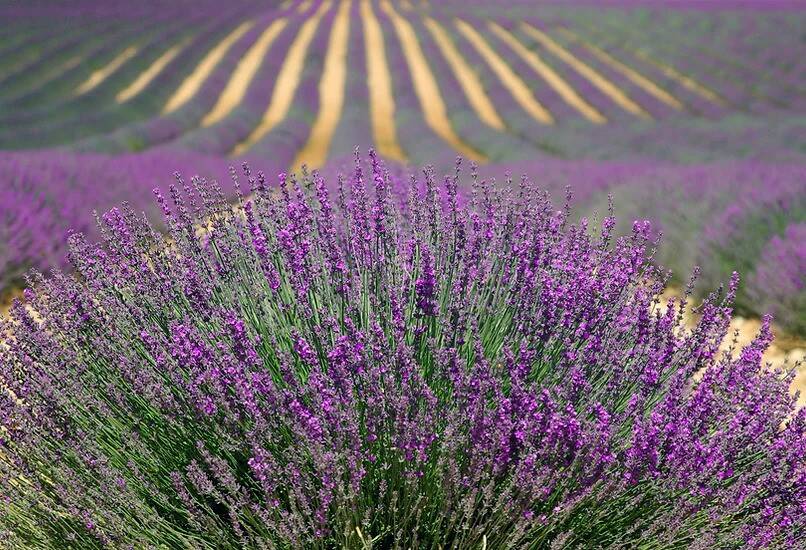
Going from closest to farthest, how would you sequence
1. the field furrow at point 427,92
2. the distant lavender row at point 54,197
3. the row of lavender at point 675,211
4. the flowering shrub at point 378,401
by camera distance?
the flowering shrub at point 378,401 → the row of lavender at point 675,211 → the distant lavender row at point 54,197 → the field furrow at point 427,92

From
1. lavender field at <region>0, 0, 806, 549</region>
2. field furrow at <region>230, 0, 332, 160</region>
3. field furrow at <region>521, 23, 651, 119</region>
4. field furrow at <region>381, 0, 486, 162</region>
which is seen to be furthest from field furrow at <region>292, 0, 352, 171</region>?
lavender field at <region>0, 0, 806, 549</region>

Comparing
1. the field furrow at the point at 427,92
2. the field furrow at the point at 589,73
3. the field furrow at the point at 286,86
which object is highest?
the field furrow at the point at 286,86

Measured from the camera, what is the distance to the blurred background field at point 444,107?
20.6 ft

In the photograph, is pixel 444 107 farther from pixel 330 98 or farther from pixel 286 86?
pixel 286 86

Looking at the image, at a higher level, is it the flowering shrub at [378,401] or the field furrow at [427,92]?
the flowering shrub at [378,401]

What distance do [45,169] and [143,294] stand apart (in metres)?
6.32

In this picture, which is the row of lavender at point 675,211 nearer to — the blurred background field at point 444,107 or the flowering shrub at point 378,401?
the blurred background field at point 444,107

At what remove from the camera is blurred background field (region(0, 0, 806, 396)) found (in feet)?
20.6

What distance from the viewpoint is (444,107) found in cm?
2353

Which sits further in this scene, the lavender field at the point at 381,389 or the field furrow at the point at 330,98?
the field furrow at the point at 330,98

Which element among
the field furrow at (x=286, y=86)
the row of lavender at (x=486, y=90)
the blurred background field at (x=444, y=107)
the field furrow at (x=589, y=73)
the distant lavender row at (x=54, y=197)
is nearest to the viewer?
the distant lavender row at (x=54, y=197)

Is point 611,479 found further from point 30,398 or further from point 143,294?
point 30,398

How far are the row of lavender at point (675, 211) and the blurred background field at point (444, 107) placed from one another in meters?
0.02

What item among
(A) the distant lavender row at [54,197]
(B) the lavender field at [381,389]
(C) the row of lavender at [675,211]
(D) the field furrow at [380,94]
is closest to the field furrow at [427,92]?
(D) the field furrow at [380,94]
